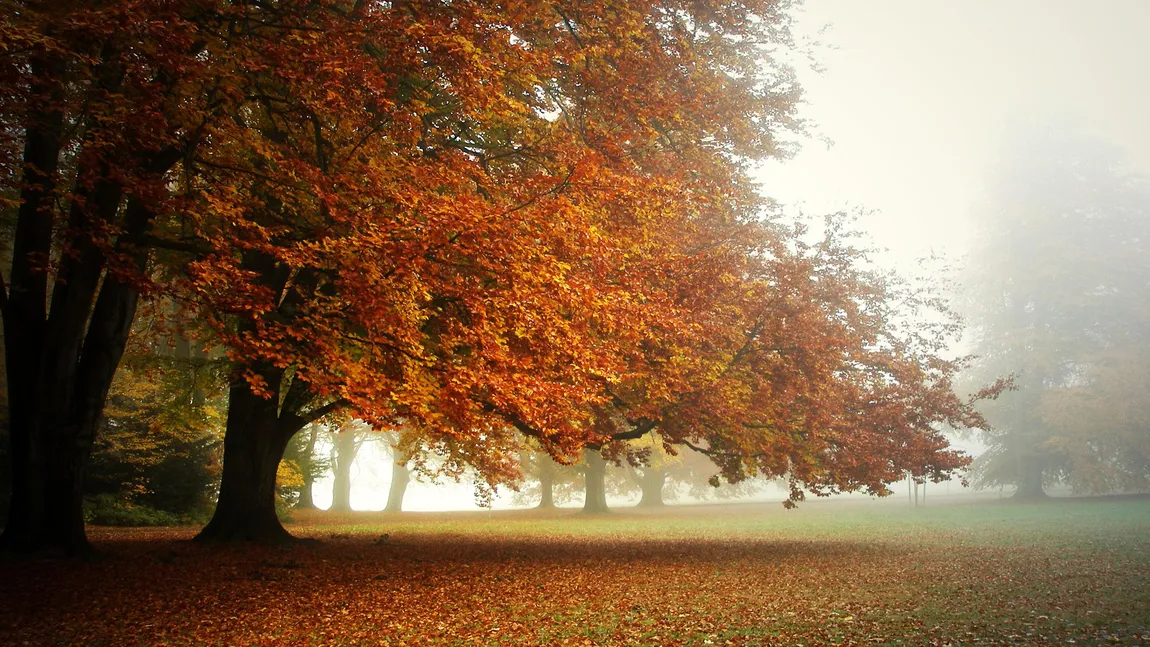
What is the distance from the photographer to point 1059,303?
46188 millimetres

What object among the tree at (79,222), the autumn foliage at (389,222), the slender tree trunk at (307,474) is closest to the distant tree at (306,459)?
the slender tree trunk at (307,474)

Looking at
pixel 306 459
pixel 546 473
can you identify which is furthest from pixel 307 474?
pixel 546 473

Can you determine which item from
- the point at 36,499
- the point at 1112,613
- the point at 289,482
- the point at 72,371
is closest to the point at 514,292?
the point at 72,371

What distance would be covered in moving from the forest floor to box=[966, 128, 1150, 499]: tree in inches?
1116

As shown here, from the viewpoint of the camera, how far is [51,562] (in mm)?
10961

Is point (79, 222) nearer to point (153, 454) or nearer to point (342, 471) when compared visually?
point (153, 454)

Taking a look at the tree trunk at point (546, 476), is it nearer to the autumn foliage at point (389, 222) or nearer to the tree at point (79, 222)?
the autumn foliage at point (389, 222)

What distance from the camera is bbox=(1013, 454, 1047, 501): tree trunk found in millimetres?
44875

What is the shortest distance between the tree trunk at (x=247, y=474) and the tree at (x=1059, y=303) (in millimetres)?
41743

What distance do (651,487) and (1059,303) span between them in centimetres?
3009

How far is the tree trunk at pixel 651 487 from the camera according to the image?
53.0 metres

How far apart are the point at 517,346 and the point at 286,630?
221 inches

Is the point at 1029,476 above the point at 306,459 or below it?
below

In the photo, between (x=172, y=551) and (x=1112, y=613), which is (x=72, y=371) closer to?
(x=172, y=551)
